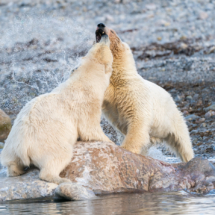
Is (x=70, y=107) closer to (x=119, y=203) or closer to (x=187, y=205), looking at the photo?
(x=119, y=203)

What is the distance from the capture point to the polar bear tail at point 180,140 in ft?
24.2

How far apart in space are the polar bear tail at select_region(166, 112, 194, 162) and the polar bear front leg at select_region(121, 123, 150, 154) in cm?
107

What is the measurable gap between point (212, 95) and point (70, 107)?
24.8 ft

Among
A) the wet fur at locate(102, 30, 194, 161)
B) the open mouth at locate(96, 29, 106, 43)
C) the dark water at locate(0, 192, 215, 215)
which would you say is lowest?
the dark water at locate(0, 192, 215, 215)

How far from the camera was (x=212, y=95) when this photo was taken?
12.2 meters

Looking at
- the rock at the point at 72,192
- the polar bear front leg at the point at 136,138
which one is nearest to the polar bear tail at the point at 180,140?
the polar bear front leg at the point at 136,138

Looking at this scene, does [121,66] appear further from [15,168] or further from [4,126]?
[4,126]

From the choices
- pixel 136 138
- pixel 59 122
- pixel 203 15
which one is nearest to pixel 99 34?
pixel 136 138

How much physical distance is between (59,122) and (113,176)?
0.87m

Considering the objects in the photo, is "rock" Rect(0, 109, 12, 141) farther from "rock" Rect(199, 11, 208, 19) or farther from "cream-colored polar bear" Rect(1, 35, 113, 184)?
"rock" Rect(199, 11, 208, 19)

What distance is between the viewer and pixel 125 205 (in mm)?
4215

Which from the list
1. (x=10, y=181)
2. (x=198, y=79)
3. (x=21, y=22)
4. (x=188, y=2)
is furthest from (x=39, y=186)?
(x=188, y=2)

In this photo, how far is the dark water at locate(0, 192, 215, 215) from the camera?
3879 mm

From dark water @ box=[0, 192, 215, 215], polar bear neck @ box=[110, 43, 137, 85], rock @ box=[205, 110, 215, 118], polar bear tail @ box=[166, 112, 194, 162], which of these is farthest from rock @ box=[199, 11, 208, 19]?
dark water @ box=[0, 192, 215, 215]
